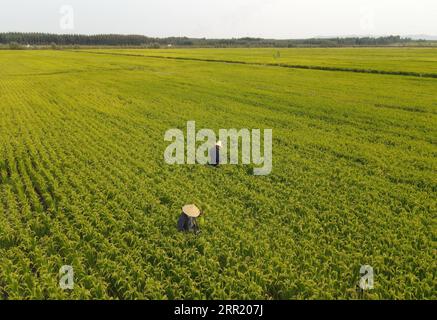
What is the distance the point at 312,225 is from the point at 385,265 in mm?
2258

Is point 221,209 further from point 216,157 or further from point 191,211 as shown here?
point 216,157

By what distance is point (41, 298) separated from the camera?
25.3 feet

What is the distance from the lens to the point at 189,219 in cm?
1005

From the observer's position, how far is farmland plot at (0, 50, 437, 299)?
822cm
